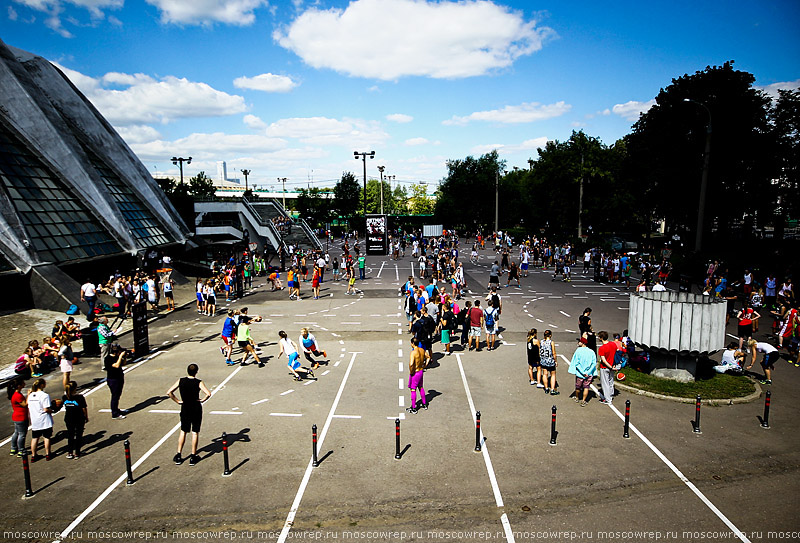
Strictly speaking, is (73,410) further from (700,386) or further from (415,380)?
(700,386)

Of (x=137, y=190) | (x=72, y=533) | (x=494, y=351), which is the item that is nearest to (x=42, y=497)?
(x=72, y=533)

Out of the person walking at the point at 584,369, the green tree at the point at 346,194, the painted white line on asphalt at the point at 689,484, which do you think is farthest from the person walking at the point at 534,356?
the green tree at the point at 346,194

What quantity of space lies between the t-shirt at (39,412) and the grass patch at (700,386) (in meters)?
13.2

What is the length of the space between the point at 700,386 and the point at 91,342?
18.7m

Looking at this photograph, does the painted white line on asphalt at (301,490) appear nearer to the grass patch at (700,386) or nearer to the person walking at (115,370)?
the person walking at (115,370)

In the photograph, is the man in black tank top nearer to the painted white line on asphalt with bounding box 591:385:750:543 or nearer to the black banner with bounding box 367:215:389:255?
the painted white line on asphalt with bounding box 591:385:750:543

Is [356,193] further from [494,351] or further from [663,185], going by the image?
[494,351]

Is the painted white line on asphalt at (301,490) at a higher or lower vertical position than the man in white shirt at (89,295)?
lower

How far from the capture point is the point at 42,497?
7.68m

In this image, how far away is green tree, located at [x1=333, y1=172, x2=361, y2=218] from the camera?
75.9m

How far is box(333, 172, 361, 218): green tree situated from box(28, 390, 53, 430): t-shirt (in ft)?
225

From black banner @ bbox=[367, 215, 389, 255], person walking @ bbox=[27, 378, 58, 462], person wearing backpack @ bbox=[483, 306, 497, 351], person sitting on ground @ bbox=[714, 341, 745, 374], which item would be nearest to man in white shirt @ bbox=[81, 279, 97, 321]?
person walking @ bbox=[27, 378, 58, 462]

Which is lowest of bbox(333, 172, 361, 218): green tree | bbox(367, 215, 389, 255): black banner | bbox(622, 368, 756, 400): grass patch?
bbox(622, 368, 756, 400): grass patch

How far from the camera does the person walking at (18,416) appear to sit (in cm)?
871
